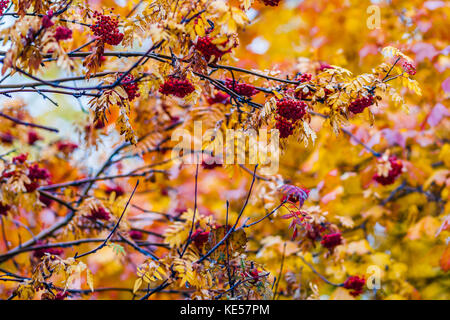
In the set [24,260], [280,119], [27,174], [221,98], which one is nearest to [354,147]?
[221,98]

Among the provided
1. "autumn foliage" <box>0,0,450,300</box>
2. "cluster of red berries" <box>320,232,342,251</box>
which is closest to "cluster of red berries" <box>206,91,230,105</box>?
"autumn foliage" <box>0,0,450,300</box>

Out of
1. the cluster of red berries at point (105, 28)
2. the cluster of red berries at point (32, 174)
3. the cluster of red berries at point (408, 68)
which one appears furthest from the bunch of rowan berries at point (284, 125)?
the cluster of red berries at point (32, 174)

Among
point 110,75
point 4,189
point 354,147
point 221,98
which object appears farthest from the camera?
point 354,147

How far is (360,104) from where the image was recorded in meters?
2.23

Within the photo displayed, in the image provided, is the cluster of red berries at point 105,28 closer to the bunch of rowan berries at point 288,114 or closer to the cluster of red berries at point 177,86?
the cluster of red berries at point 177,86

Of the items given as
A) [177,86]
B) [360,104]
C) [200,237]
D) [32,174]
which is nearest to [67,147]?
[32,174]

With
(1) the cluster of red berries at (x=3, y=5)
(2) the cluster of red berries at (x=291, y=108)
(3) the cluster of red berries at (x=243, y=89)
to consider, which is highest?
(1) the cluster of red berries at (x=3, y=5)

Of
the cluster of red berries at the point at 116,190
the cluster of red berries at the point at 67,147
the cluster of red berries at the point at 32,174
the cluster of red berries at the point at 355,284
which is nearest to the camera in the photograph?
the cluster of red berries at the point at 32,174

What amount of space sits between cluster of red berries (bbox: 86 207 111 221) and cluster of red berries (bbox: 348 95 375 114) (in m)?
2.04

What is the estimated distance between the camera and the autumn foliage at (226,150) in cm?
218

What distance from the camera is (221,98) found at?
3.32m
